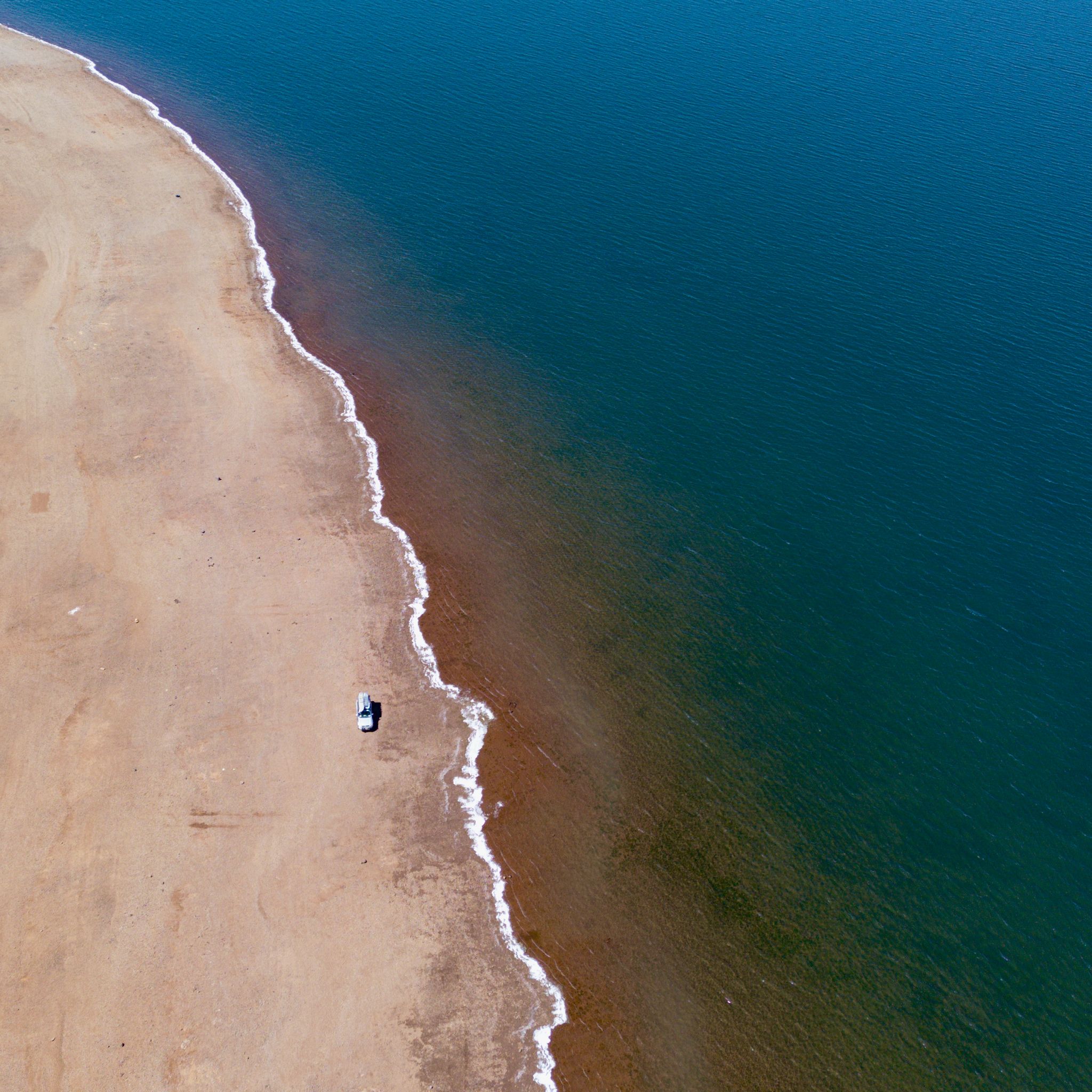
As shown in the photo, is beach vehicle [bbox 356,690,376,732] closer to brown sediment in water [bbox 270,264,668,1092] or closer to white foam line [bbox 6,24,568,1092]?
white foam line [bbox 6,24,568,1092]

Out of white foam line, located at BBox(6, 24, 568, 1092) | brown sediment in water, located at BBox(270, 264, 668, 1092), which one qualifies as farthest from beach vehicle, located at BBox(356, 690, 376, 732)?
brown sediment in water, located at BBox(270, 264, 668, 1092)

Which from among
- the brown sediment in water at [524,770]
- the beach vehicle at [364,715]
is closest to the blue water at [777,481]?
the brown sediment in water at [524,770]

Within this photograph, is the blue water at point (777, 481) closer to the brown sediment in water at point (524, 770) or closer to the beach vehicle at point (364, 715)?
the brown sediment in water at point (524, 770)

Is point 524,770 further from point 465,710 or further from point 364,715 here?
point 364,715

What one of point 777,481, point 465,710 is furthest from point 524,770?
point 777,481

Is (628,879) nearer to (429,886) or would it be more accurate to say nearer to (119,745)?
(429,886)

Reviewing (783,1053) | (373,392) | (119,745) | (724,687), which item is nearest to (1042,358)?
(724,687)
